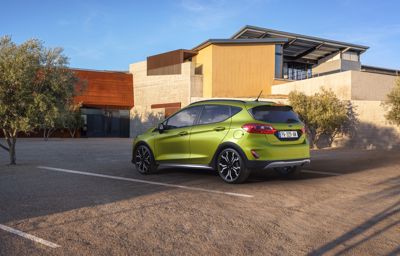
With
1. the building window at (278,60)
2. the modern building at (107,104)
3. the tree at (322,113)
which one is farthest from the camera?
the modern building at (107,104)

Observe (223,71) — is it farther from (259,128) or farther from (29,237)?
(29,237)

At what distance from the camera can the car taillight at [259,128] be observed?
761 centimetres

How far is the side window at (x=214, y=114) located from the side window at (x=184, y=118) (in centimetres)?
20

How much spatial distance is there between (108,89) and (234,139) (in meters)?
30.0

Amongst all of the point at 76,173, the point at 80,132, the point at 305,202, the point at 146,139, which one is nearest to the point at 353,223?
the point at 305,202

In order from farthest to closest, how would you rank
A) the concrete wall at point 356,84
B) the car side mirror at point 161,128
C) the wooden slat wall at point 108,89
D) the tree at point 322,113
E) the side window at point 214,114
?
the wooden slat wall at point 108,89, the concrete wall at point 356,84, the tree at point 322,113, the car side mirror at point 161,128, the side window at point 214,114

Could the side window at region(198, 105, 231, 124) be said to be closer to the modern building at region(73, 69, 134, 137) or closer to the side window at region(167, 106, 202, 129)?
the side window at region(167, 106, 202, 129)

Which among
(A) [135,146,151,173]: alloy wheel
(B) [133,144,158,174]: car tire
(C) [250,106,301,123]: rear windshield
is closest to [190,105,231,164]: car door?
(C) [250,106,301,123]: rear windshield

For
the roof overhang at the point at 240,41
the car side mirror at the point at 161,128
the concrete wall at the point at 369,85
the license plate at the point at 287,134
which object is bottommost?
the license plate at the point at 287,134

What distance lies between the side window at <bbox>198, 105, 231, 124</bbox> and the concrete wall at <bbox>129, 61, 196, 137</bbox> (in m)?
22.6

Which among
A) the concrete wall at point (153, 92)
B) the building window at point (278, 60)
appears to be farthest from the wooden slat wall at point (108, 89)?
the building window at point (278, 60)

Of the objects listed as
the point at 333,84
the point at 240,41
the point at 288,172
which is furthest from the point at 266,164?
the point at 240,41

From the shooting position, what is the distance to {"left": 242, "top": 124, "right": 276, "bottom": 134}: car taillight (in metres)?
7.61

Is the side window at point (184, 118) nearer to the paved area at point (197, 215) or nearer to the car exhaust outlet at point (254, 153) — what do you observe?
the paved area at point (197, 215)
